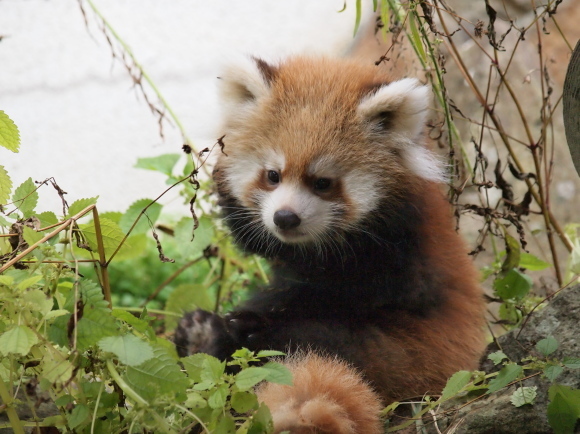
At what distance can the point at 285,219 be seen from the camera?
216cm

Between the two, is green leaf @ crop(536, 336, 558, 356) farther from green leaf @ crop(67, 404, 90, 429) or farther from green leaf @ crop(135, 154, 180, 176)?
green leaf @ crop(135, 154, 180, 176)

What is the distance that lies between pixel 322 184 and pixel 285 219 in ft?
0.67

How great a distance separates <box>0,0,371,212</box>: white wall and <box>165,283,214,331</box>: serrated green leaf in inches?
70.4

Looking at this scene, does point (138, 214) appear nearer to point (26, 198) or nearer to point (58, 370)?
point (26, 198)

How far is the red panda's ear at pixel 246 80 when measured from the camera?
2396 mm

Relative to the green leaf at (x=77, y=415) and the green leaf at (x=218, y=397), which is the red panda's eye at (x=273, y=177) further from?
the green leaf at (x=77, y=415)

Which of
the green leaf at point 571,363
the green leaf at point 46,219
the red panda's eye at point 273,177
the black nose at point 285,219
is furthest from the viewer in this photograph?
the red panda's eye at point 273,177

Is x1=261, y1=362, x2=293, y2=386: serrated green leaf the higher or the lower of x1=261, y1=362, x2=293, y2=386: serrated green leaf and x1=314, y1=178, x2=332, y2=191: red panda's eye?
the lower

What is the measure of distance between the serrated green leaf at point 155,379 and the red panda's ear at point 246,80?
1264mm

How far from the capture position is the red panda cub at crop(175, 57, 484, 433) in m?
2.17

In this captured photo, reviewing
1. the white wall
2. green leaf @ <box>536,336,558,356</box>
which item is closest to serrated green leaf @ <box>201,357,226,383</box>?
green leaf @ <box>536,336,558,356</box>

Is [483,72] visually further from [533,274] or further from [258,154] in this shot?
[258,154]

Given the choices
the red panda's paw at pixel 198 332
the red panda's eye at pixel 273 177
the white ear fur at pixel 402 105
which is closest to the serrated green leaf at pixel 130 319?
the red panda's paw at pixel 198 332

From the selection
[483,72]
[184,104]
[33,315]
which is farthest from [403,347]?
[184,104]
